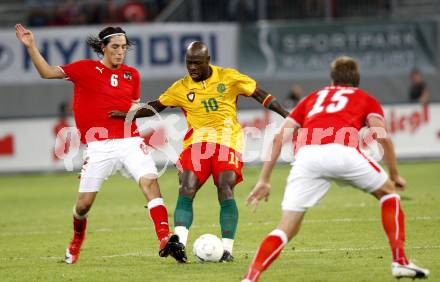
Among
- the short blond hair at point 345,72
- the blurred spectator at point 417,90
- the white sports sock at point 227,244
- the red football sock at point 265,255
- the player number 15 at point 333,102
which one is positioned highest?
the short blond hair at point 345,72

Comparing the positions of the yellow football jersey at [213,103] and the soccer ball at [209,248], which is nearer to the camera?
the soccer ball at [209,248]

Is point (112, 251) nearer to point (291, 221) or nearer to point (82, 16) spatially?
point (291, 221)

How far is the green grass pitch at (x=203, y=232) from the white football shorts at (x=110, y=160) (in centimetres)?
87

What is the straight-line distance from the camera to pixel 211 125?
10.1 meters

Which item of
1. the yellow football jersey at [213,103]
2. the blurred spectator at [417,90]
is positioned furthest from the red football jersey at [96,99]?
the blurred spectator at [417,90]

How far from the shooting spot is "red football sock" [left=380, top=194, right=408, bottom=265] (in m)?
7.84

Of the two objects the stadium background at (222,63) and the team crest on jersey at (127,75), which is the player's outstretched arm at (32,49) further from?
the stadium background at (222,63)

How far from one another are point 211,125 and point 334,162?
2.61m

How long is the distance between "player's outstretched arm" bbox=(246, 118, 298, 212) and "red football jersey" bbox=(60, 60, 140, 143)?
107 inches

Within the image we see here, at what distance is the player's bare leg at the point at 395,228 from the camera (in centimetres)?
782

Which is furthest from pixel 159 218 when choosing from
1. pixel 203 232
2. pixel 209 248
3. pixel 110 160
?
pixel 203 232

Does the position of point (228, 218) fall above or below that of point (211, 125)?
below

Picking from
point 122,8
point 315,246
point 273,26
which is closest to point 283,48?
point 273,26

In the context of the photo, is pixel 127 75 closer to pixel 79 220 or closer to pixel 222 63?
pixel 79 220
